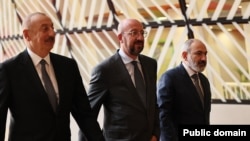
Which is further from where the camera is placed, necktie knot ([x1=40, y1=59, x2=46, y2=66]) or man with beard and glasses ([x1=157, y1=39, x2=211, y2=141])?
man with beard and glasses ([x1=157, y1=39, x2=211, y2=141])

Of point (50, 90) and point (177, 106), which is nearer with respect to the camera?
point (50, 90)

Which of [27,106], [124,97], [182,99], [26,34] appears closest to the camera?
[27,106]

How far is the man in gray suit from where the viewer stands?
2.67 metres

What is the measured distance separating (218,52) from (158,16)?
0.98m

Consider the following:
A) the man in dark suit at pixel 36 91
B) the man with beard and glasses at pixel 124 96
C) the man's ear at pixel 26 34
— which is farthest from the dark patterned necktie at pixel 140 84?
the man's ear at pixel 26 34

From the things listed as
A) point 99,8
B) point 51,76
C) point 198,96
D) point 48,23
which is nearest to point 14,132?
point 51,76

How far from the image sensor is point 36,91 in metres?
2.19

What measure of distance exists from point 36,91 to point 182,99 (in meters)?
1.28

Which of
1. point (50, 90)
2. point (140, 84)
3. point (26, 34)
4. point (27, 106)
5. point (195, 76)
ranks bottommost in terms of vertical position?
point (27, 106)

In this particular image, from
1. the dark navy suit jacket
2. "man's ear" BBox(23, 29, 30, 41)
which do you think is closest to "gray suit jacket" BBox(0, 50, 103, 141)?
"man's ear" BBox(23, 29, 30, 41)

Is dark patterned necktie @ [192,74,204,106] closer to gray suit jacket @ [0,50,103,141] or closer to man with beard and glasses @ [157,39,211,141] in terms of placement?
man with beard and glasses @ [157,39,211,141]

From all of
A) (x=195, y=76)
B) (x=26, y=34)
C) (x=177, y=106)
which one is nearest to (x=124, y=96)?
(x=177, y=106)

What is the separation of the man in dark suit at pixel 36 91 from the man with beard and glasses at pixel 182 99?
0.73 metres

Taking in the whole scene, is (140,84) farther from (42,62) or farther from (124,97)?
(42,62)
